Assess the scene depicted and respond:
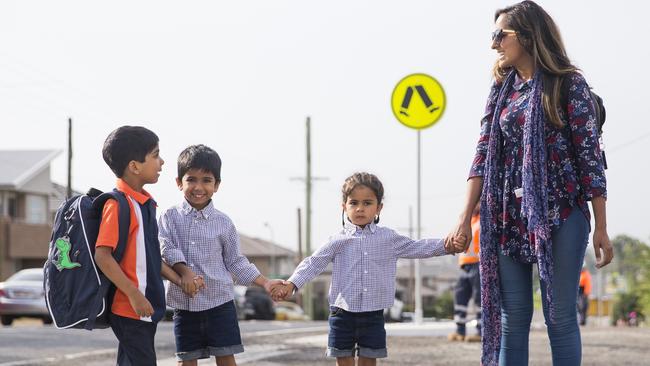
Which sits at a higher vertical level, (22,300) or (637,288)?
(637,288)

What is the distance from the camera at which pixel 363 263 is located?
6199mm

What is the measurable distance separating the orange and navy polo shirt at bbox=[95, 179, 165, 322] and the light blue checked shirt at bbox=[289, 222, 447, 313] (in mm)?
1147

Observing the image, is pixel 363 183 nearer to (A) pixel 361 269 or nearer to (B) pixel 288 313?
(A) pixel 361 269

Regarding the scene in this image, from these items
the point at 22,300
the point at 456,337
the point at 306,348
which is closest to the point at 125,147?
the point at 306,348

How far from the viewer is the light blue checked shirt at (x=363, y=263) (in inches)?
242

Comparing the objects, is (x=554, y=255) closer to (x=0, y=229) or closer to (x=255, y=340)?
(x=255, y=340)

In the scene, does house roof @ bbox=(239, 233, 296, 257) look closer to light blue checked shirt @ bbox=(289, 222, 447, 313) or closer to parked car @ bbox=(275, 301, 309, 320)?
parked car @ bbox=(275, 301, 309, 320)

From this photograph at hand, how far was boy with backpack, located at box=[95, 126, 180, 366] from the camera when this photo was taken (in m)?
4.98

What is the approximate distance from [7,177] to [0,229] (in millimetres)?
2623

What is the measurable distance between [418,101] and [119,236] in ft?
30.2

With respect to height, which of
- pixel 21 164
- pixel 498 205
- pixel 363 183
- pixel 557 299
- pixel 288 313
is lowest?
pixel 288 313

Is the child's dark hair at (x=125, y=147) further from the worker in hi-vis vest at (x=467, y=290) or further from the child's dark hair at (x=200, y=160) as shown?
the worker in hi-vis vest at (x=467, y=290)

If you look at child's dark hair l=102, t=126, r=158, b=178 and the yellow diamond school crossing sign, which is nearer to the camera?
child's dark hair l=102, t=126, r=158, b=178

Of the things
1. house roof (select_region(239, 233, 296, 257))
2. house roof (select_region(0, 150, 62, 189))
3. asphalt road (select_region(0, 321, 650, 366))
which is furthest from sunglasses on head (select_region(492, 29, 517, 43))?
house roof (select_region(239, 233, 296, 257))
